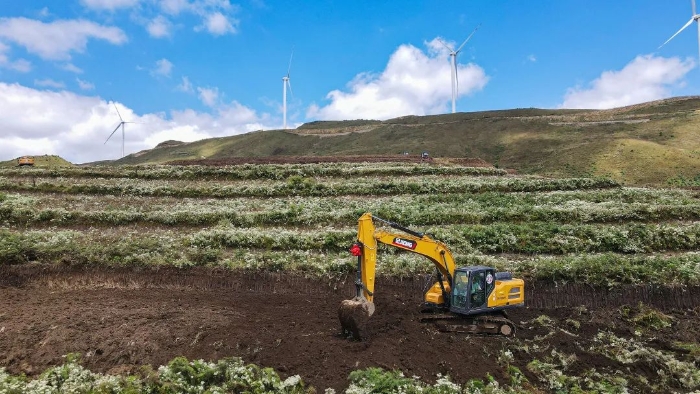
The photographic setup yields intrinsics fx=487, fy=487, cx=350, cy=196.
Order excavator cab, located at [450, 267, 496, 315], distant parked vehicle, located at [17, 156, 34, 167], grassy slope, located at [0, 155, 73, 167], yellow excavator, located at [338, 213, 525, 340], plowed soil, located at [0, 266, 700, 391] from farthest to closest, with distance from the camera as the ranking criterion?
grassy slope, located at [0, 155, 73, 167], distant parked vehicle, located at [17, 156, 34, 167], excavator cab, located at [450, 267, 496, 315], yellow excavator, located at [338, 213, 525, 340], plowed soil, located at [0, 266, 700, 391]

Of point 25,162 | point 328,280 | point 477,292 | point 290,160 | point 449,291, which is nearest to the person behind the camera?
point 477,292

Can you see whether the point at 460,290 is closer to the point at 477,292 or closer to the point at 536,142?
the point at 477,292

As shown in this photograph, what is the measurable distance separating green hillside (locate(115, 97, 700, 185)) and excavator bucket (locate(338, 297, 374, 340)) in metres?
49.3

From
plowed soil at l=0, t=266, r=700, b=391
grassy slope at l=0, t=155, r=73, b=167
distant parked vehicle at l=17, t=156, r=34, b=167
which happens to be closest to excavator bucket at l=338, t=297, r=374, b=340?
plowed soil at l=0, t=266, r=700, b=391

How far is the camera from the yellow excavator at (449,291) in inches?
599

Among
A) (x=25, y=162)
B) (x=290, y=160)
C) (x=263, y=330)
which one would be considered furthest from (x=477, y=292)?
(x=25, y=162)

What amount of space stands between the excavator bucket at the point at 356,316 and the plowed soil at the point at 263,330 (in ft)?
1.33

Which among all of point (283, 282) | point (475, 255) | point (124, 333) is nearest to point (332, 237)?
point (283, 282)

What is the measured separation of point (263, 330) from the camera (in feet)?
52.1

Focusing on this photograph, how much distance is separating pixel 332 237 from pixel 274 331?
12.1 metres

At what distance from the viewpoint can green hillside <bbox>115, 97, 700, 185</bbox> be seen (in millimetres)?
62094

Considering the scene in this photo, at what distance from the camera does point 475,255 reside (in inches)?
1002

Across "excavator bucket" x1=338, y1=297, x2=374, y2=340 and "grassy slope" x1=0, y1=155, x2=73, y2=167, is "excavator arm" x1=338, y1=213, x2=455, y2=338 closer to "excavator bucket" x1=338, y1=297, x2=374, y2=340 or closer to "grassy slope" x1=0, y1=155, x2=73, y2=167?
"excavator bucket" x1=338, y1=297, x2=374, y2=340

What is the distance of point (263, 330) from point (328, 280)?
7014mm
